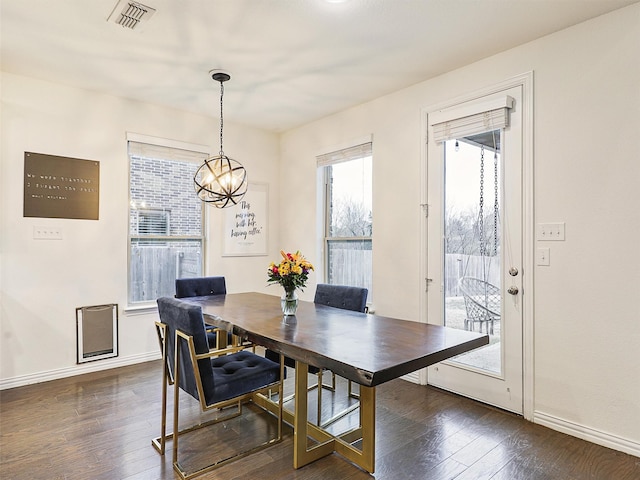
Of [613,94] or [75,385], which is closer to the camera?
[613,94]

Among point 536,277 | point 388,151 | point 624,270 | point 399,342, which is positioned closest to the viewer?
point 399,342

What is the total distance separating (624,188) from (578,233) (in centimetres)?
37

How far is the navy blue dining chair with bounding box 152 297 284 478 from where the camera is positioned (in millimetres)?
2057

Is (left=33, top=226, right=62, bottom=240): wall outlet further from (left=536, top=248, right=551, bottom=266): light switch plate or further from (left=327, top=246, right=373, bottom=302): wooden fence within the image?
(left=536, top=248, right=551, bottom=266): light switch plate

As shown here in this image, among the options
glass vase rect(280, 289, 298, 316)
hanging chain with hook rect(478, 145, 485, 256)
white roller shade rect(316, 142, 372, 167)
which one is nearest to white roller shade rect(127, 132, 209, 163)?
white roller shade rect(316, 142, 372, 167)

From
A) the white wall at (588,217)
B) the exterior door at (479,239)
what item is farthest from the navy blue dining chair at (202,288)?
the white wall at (588,217)

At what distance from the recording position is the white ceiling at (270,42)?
7.94 ft

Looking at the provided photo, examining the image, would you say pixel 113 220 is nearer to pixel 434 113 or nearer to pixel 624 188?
pixel 434 113

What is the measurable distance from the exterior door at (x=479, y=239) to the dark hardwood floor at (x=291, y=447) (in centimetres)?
26

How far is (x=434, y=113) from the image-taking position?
11.2 ft

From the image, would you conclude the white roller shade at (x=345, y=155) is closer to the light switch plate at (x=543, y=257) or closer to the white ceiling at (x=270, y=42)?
the white ceiling at (x=270, y=42)

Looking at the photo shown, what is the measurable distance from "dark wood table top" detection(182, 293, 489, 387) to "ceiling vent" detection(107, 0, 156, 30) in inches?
79.7

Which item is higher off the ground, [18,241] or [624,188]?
[624,188]

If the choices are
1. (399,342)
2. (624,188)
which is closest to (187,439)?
(399,342)
